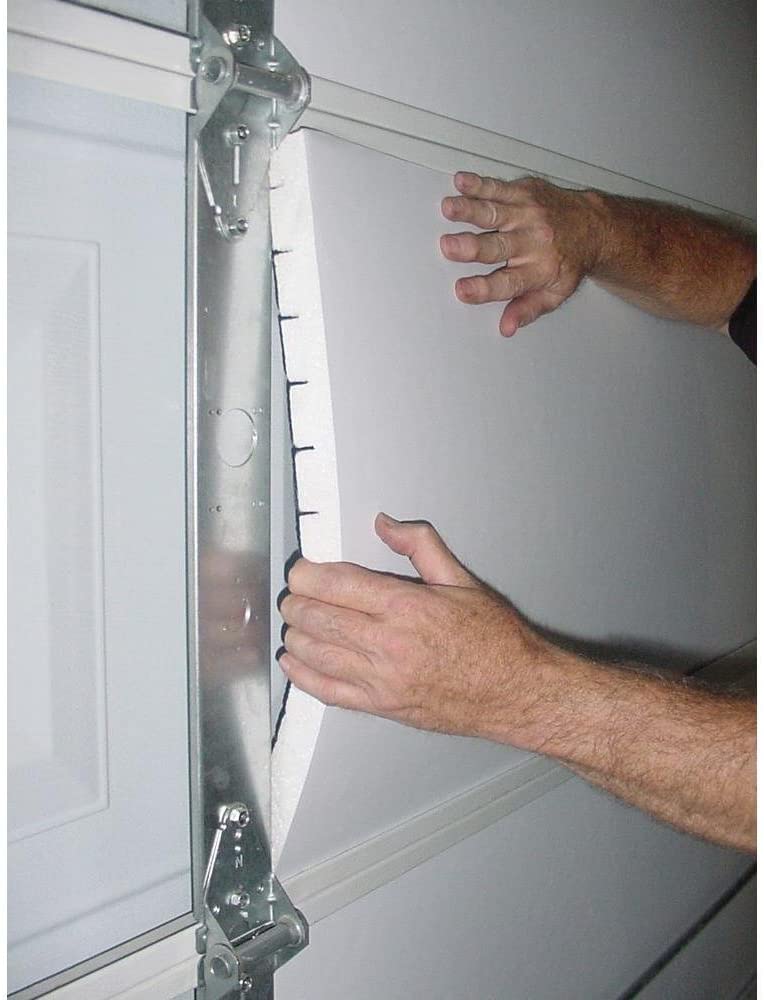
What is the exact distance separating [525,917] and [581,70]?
50.8 inches

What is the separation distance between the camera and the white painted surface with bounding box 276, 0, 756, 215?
0.95 metres

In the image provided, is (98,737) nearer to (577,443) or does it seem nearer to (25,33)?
(25,33)

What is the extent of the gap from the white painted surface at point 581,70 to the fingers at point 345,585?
52 centimetres

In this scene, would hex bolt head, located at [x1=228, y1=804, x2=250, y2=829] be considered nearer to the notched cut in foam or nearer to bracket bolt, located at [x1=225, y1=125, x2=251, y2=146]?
the notched cut in foam

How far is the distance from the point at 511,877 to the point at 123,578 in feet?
2.66

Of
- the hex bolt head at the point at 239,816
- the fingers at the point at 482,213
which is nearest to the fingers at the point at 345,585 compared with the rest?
the hex bolt head at the point at 239,816

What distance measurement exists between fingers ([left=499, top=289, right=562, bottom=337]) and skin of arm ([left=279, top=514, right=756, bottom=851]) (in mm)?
316

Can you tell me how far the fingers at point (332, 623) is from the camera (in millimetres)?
845

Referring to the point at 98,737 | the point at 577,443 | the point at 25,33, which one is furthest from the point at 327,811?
the point at 25,33

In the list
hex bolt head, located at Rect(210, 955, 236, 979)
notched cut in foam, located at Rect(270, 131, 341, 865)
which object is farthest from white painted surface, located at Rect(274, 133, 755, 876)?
hex bolt head, located at Rect(210, 955, 236, 979)

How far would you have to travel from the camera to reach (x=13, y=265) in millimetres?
704

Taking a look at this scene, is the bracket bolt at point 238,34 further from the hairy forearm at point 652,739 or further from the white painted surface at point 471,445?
the hairy forearm at point 652,739

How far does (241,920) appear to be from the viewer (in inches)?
34.5

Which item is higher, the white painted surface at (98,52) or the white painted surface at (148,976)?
the white painted surface at (98,52)
